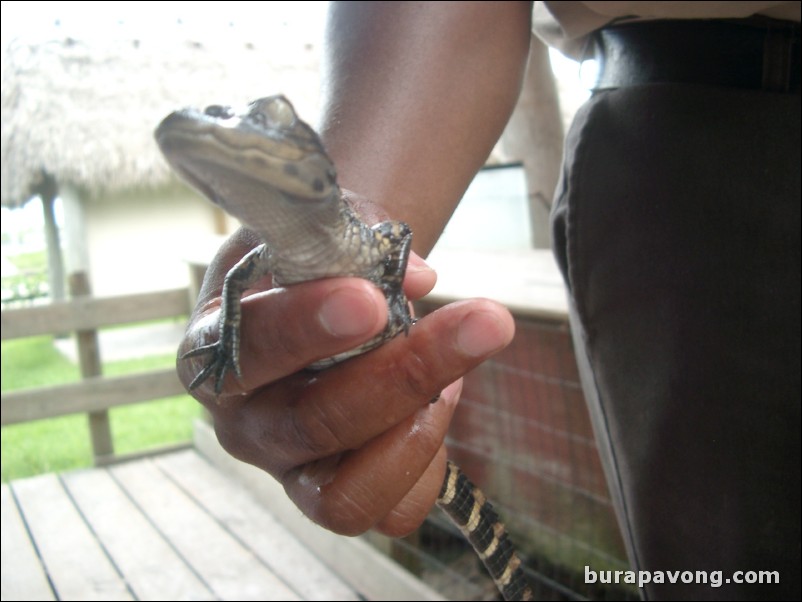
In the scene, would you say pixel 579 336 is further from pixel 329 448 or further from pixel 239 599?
pixel 239 599

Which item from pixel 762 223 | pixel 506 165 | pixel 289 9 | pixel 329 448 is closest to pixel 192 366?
pixel 329 448

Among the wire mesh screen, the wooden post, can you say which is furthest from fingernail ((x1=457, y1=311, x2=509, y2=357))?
the wooden post

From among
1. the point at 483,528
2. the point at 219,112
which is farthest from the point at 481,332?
the point at 483,528

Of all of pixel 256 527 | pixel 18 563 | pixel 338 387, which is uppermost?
pixel 338 387

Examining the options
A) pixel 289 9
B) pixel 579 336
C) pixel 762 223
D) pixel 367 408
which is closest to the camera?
pixel 367 408

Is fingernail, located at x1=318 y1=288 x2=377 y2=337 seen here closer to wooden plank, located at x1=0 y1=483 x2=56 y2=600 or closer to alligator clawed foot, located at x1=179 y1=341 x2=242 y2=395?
alligator clawed foot, located at x1=179 y1=341 x2=242 y2=395

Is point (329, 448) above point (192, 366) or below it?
below

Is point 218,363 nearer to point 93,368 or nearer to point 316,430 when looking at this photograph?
point 316,430
